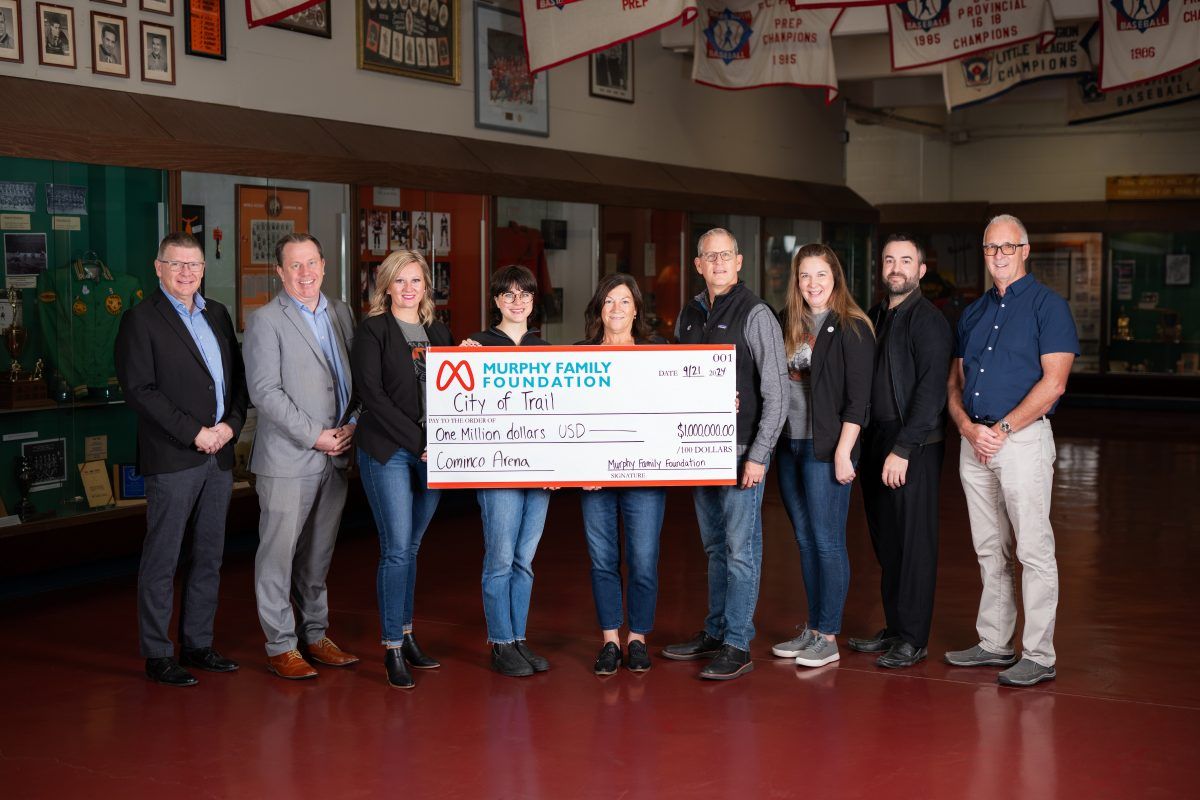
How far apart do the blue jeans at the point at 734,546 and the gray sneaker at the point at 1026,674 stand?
101 cm

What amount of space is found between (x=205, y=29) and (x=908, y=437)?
486cm

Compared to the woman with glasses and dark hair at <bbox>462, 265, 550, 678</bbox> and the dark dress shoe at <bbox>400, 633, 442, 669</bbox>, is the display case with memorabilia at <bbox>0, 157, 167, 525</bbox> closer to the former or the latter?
the dark dress shoe at <bbox>400, 633, 442, 669</bbox>

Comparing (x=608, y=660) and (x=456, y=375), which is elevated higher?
(x=456, y=375)

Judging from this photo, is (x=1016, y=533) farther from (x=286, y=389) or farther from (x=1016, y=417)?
(x=286, y=389)

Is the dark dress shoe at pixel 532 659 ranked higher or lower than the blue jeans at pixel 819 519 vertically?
lower

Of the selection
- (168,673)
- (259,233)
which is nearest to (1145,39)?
(259,233)

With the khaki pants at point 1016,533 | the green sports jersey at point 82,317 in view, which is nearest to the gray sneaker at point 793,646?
the khaki pants at point 1016,533

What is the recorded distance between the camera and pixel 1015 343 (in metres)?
4.97

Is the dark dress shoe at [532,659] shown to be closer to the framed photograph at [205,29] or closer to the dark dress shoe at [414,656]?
the dark dress shoe at [414,656]

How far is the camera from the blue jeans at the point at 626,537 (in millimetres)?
5145

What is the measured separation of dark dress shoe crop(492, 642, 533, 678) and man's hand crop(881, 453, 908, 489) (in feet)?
5.36

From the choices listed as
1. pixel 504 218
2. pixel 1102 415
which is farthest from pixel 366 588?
pixel 1102 415

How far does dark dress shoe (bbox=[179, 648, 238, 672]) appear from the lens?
528cm

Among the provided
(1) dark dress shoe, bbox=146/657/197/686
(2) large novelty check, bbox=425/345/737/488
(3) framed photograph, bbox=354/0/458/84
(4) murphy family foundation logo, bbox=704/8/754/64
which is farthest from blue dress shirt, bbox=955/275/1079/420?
(4) murphy family foundation logo, bbox=704/8/754/64
